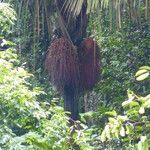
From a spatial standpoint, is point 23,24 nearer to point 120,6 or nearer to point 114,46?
point 120,6

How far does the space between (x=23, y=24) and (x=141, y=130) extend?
2.00 metres

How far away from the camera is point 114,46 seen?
4879 millimetres

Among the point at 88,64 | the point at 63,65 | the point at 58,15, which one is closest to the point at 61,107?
the point at 63,65

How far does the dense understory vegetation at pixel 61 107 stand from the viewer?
5.59 feet

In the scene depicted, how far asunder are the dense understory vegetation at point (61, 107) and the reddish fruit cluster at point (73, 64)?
0.86 ft

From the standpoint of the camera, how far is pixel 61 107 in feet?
9.39

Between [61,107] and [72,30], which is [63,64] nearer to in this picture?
[72,30]

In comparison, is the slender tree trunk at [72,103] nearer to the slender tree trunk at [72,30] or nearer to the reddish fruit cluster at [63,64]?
the slender tree trunk at [72,30]

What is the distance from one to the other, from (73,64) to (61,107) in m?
0.59

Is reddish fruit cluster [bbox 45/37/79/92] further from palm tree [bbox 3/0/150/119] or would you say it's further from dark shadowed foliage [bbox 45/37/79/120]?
palm tree [bbox 3/0/150/119]

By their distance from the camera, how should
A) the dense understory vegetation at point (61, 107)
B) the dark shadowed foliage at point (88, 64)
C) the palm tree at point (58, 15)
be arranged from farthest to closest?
1. the dark shadowed foliage at point (88, 64)
2. the palm tree at point (58, 15)
3. the dense understory vegetation at point (61, 107)

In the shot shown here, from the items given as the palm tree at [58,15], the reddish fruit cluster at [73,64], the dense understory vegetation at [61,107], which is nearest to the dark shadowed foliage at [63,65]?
the reddish fruit cluster at [73,64]

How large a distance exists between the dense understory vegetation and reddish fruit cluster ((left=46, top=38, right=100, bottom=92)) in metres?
0.26

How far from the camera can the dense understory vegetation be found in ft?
5.59
